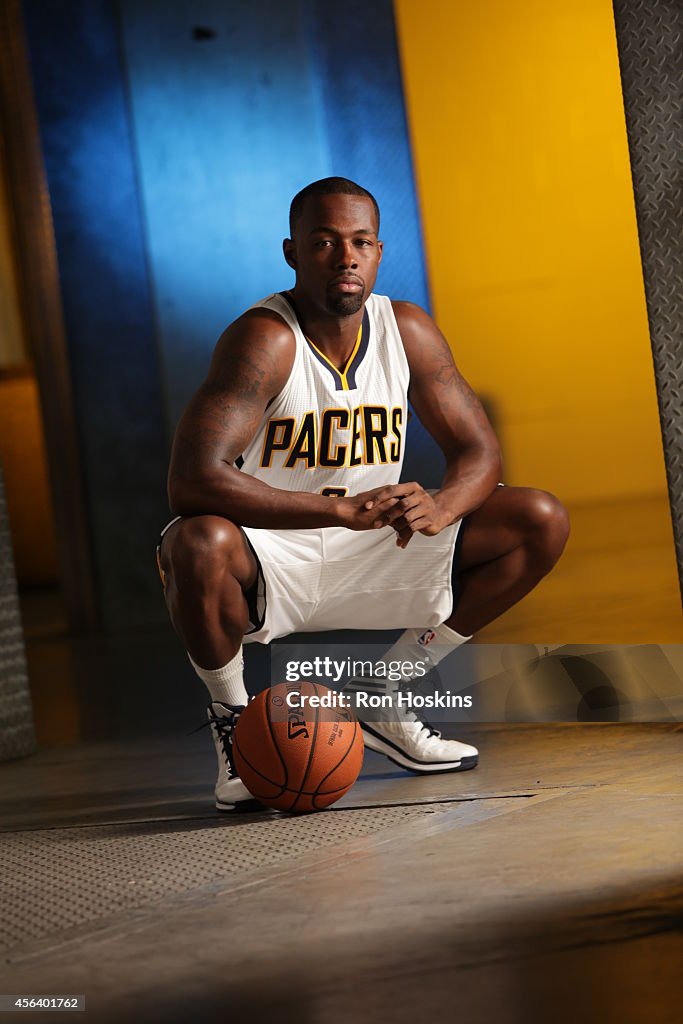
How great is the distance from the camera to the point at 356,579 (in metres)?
2.59

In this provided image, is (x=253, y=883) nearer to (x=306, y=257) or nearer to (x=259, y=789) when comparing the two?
(x=259, y=789)

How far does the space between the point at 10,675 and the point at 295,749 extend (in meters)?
1.26

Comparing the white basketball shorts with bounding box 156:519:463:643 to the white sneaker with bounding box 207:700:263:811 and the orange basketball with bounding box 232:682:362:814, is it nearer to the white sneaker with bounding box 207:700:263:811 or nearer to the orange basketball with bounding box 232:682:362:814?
the white sneaker with bounding box 207:700:263:811

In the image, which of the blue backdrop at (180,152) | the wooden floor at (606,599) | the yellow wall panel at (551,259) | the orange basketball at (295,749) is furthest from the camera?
the yellow wall panel at (551,259)

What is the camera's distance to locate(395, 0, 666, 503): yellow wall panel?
8039 mm

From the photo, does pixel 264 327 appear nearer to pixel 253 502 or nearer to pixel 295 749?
pixel 253 502

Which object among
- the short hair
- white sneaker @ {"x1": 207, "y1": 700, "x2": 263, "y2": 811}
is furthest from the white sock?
the short hair

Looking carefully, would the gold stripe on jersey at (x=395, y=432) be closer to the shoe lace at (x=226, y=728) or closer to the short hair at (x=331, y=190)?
the short hair at (x=331, y=190)

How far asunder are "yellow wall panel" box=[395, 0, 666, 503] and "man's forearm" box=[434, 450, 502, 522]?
504 cm

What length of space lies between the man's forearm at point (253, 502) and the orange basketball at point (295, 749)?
33 cm

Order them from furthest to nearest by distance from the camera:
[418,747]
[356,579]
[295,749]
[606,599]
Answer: [606,599]
[356,579]
[418,747]
[295,749]

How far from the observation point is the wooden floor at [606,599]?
11.9 ft

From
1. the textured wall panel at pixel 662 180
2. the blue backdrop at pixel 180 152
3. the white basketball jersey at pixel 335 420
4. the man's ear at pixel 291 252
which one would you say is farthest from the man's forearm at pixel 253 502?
the blue backdrop at pixel 180 152

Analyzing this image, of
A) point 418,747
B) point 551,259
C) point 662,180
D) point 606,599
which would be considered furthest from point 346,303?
point 551,259
